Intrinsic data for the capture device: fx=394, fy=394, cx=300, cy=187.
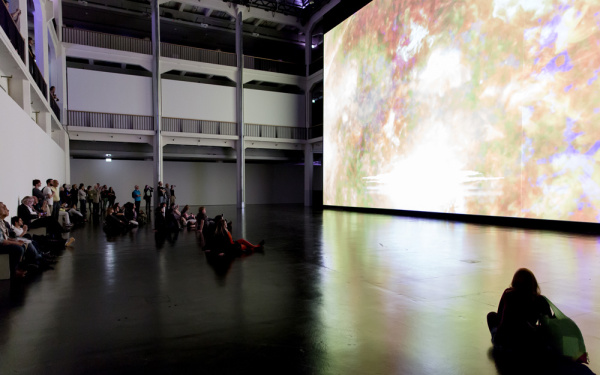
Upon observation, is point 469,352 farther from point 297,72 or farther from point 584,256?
point 297,72

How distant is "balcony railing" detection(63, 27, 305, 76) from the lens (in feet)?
65.6

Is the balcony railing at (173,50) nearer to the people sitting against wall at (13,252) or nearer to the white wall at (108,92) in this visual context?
the white wall at (108,92)

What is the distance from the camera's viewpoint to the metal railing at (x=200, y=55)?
22.6 m

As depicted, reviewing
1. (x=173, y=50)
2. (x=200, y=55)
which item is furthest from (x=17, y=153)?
(x=200, y=55)

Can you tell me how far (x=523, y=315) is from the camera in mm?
2637

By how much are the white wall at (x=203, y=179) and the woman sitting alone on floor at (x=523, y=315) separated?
2524 centimetres

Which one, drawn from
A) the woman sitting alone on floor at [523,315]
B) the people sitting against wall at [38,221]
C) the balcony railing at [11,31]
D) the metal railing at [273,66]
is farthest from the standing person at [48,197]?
the metal railing at [273,66]

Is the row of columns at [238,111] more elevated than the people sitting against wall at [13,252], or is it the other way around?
the row of columns at [238,111]

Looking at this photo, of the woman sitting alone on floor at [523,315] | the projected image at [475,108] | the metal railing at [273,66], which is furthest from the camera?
the metal railing at [273,66]

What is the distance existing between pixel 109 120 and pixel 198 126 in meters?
4.59

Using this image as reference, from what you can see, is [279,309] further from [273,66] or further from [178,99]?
[273,66]

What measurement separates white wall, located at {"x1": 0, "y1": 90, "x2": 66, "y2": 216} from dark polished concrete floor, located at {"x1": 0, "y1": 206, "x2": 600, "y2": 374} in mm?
2747

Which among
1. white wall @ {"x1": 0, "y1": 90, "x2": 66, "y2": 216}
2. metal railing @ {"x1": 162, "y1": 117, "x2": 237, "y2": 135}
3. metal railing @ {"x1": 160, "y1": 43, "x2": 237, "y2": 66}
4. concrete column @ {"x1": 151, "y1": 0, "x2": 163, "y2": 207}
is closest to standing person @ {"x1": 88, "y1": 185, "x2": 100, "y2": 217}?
concrete column @ {"x1": 151, "y1": 0, "x2": 163, "y2": 207}

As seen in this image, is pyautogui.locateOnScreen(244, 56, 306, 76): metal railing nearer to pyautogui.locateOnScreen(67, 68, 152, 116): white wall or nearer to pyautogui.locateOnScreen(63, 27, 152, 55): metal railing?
pyautogui.locateOnScreen(63, 27, 152, 55): metal railing
